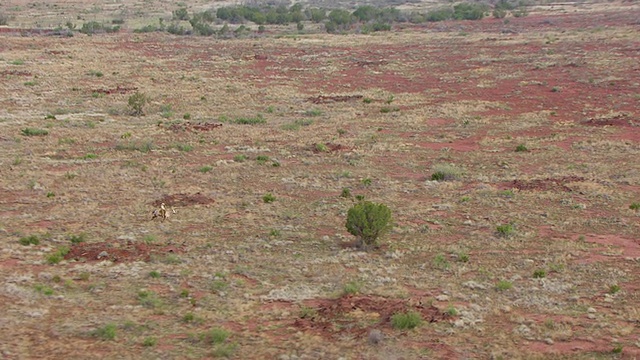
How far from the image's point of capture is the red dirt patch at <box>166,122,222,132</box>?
2802 cm

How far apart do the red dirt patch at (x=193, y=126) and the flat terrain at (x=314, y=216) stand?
0.14 meters

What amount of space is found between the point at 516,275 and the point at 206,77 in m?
31.3

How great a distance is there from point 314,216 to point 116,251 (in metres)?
5.12

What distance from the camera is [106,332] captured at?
1086 centimetres

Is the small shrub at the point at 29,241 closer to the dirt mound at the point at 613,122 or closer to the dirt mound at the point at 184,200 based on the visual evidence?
the dirt mound at the point at 184,200

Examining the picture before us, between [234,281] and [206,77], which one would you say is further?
[206,77]

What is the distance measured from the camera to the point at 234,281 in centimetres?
1331

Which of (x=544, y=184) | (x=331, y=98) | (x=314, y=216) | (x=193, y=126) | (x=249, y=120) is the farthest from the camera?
(x=331, y=98)

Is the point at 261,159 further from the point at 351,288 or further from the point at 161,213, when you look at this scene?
the point at 351,288

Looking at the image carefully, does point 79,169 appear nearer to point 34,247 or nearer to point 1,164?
point 1,164

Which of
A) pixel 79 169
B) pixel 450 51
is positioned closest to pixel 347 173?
pixel 79 169

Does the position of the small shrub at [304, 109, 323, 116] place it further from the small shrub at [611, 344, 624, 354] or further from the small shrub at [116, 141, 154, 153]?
the small shrub at [611, 344, 624, 354]

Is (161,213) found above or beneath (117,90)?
beneath

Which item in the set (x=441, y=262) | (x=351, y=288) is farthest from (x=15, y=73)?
(x=351, y=288)
